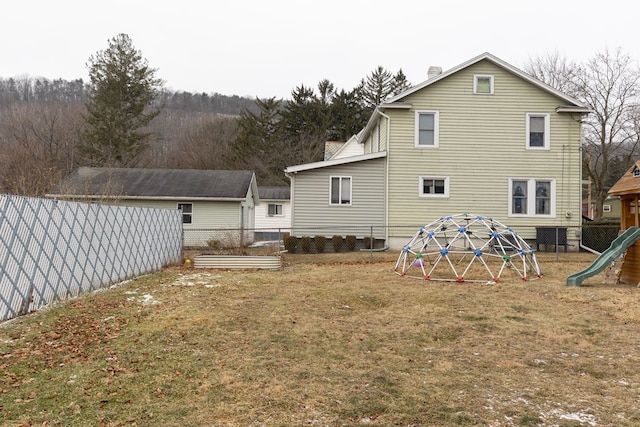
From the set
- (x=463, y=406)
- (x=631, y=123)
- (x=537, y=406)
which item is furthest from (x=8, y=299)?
(x=631, y=123)

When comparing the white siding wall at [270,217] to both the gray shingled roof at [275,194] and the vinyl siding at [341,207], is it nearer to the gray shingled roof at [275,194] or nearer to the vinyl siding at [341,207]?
the gray shingled roof at [275,194]

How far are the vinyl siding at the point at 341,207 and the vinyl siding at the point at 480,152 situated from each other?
2.10 feet

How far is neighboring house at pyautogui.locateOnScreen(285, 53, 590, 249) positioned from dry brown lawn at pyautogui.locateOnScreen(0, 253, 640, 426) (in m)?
8.92

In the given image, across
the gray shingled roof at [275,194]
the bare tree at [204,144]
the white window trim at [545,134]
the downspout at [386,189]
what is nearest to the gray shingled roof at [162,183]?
the gray shingled roof at [275,194]

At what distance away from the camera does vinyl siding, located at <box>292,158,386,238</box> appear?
732 inches

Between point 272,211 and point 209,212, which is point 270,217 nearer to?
point 272,211

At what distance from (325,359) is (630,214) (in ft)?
37.4

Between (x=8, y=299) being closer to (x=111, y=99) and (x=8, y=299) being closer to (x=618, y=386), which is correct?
(x=618, y=386)

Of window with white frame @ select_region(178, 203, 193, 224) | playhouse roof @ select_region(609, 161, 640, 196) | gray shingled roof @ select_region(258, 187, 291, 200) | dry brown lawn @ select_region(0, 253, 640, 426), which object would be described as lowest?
dry brown lawn @ select_region(0, 253, 640, 426)

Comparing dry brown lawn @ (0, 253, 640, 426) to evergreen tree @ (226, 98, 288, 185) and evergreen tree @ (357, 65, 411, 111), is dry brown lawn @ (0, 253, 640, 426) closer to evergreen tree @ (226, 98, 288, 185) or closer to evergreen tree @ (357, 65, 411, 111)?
evergreen tree @ (226, 98, 288, 185)

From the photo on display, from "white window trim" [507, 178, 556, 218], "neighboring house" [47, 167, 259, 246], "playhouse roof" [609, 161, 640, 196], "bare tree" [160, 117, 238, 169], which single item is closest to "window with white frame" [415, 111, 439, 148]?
"white window trim" [507, 178, 556, 218]

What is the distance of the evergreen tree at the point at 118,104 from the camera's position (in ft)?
125

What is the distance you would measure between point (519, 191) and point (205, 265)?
13342 mm

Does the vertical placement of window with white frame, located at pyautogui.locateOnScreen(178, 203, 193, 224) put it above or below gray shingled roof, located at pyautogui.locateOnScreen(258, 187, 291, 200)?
below
